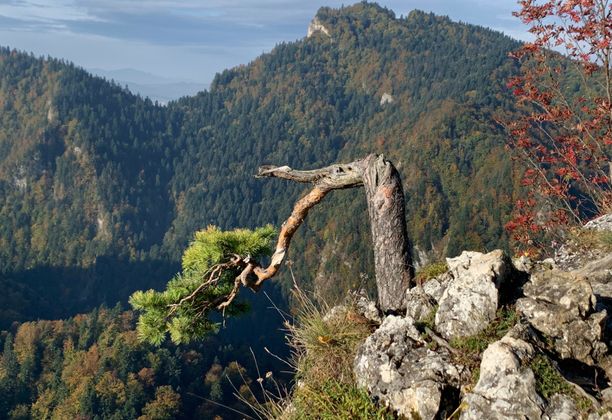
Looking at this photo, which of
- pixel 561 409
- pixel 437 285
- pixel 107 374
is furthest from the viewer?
pixel 107 374

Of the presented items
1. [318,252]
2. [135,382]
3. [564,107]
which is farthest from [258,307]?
[564,107]

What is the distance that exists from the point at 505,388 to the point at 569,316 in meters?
1.10

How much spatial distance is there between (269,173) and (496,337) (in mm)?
3287

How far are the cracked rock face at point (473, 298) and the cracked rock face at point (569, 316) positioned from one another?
292 mm

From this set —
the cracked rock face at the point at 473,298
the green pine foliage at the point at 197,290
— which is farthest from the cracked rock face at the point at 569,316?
the green pine foliage at the point at 197,290

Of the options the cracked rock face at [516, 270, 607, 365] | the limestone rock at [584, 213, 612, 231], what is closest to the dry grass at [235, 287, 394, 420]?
the cracked rock face at [516, 270, 607, 365]

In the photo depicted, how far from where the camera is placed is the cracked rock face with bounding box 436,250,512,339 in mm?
5211

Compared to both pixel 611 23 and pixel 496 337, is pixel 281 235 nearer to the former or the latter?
pixel 496 337

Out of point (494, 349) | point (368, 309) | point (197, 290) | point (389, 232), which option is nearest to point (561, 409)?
point (494, 349)

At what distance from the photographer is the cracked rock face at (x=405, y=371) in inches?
185

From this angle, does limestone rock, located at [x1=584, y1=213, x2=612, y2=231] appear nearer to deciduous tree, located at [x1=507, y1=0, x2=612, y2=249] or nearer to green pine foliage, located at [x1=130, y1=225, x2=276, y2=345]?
deciduous tree, located at [x1=507, y1=0, x2=612, y2=249]

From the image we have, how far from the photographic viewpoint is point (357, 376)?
5195 millimetres

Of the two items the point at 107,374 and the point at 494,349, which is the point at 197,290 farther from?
the point at 107,374

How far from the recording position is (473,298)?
528 centimetres
